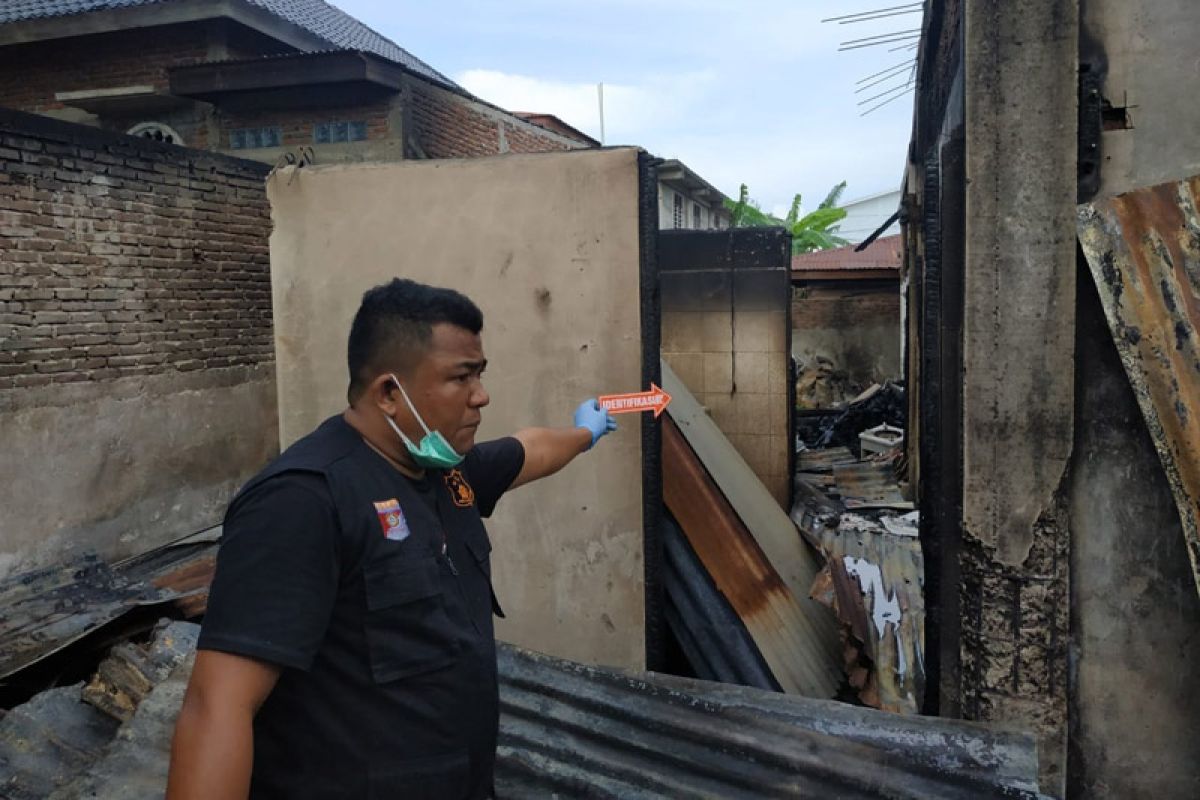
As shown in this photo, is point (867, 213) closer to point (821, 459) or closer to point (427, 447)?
point (821, 459)

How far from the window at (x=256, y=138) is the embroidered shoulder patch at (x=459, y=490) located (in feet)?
35.6

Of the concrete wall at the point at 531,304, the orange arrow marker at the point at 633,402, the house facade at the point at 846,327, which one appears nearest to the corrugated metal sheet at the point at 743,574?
the concrete wall at the point at 531,304

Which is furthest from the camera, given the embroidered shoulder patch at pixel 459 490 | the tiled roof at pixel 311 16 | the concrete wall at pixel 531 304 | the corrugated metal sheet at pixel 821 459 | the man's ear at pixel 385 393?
the tiled roof at pixel 311 16

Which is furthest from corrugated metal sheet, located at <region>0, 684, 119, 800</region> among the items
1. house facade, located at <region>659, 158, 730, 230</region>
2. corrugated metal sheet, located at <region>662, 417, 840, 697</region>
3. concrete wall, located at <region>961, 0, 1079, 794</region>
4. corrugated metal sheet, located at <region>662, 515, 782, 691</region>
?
house facade, located at <region>659, 158, 730, 230</region>

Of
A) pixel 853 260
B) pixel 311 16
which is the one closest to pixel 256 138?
pixel 311 16

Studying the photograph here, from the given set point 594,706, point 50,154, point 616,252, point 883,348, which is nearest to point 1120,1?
point 616,252

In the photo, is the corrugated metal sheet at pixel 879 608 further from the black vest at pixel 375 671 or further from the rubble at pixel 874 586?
the black vest at pixel 375 671

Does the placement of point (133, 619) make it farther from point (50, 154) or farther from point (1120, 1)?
point (1120, 1)

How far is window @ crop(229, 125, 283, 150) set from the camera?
11.4m

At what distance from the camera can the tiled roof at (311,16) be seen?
1170 centimetres

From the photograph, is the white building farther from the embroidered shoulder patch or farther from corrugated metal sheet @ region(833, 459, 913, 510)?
the embroidered shoulder patch

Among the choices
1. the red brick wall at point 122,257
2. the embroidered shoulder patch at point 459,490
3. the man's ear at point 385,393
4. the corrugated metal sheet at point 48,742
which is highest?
the red brick wall at point 122,257

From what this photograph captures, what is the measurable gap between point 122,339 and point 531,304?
4.50 metres

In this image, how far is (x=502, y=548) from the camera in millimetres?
4031
